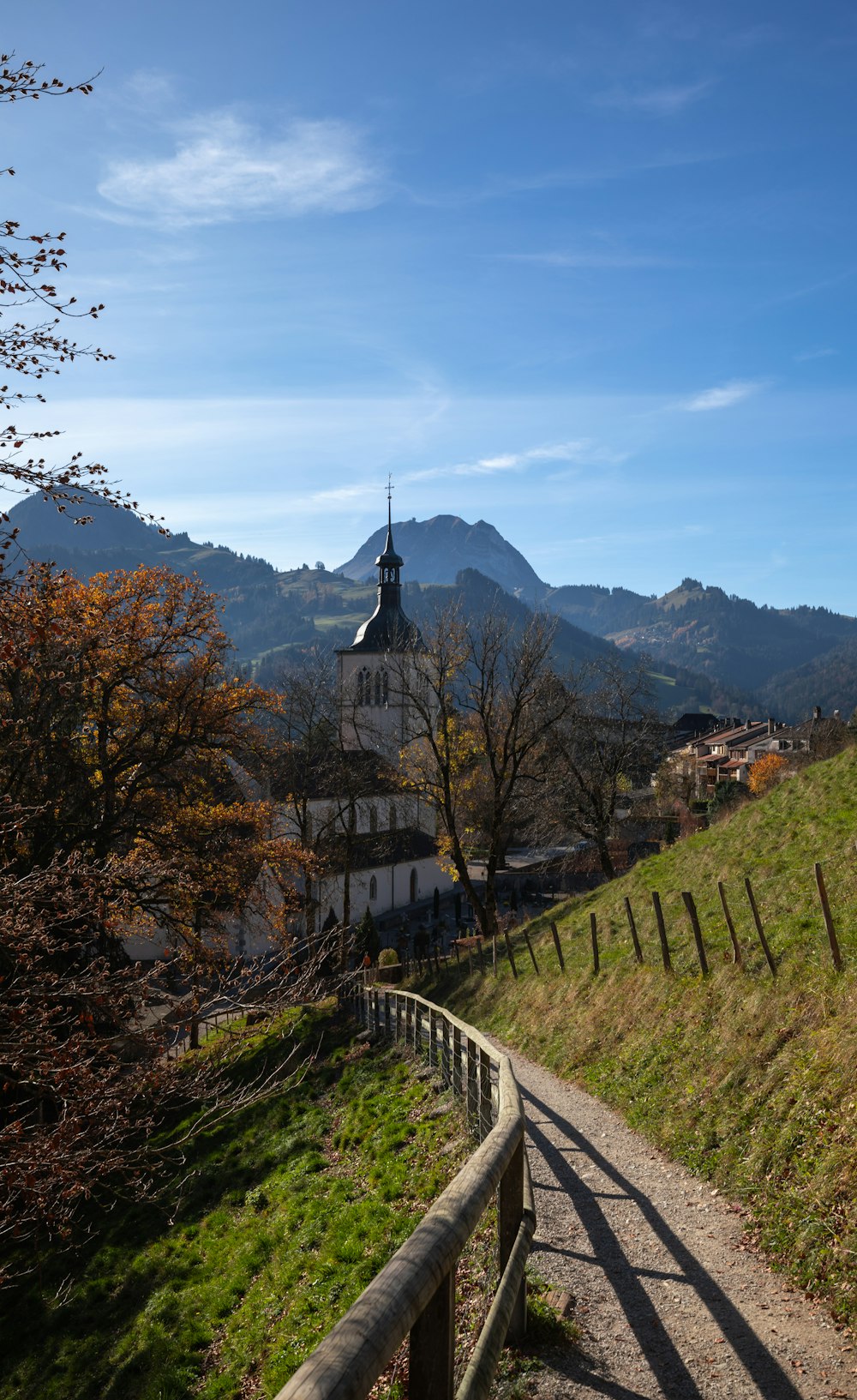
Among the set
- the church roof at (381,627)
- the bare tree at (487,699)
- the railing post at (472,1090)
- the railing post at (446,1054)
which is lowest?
the railing post at (446,1054)

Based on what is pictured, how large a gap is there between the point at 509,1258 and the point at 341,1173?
8.53 metres

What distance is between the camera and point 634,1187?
9.39 metres

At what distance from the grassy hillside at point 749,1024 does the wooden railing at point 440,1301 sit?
7.80 ft

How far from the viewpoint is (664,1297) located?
22.2 ft

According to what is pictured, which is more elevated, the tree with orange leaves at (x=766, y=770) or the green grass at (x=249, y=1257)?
the tree with orange leaves at (x=766, y=770)

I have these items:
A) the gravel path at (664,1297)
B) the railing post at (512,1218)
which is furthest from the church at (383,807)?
the railing post at (512,1218)

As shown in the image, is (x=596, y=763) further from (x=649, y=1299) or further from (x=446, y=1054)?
(x=649, y=1299)

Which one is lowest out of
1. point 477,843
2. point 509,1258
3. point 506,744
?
point 477,843

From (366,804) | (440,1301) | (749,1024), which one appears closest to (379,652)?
(366,804)

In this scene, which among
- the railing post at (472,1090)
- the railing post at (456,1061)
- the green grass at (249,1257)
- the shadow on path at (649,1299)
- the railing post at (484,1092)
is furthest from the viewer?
the railing post at (456,1061)

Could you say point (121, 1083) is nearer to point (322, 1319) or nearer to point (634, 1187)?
point (322, 1319)

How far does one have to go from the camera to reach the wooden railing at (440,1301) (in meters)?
2.64

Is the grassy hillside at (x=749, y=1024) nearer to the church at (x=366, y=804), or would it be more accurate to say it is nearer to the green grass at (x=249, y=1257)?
the green grass at (x=249, y=1257)

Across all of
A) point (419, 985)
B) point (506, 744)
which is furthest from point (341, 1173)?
point (506, 744)
